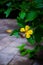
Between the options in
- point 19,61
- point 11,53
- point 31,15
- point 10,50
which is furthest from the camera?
point 10,50

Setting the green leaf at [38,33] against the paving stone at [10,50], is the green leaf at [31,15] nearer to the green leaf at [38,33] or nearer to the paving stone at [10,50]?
the green leaf at [38,33]

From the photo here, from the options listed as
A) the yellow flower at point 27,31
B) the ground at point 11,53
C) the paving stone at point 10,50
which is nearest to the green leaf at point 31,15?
the yellow flower at point 27,31

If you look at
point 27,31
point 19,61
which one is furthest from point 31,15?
point 19,61

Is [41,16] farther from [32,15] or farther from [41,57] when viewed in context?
[41,57]

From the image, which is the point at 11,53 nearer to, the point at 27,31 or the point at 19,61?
the point at 19,61

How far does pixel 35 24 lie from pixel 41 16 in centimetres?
13

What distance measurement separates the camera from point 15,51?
2230 millimetres

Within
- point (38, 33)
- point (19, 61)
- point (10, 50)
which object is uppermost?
point (10, 50)

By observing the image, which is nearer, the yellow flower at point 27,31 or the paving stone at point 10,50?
the yellow flower at point 27,31

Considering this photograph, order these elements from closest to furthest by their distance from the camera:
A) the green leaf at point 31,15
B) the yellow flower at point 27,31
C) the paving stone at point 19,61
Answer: the green leaf at point 31,15
the yellow flower at point 27,31
the paving stone at point 19,61

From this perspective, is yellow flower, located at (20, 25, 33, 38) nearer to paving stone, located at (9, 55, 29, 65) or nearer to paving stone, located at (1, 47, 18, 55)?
paving stone, located at (9, 55, 29, 65)

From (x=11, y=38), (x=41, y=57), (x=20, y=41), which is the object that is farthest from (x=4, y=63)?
(x=11, y=38)

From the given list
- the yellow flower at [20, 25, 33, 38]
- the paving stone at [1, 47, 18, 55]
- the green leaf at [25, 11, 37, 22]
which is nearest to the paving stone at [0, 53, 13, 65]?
the paving stone at [1, 47, 18, 55]

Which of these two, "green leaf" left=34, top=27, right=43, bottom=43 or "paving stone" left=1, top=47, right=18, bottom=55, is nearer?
"green leaf" left=34, top=27, right=43, bottom=43
